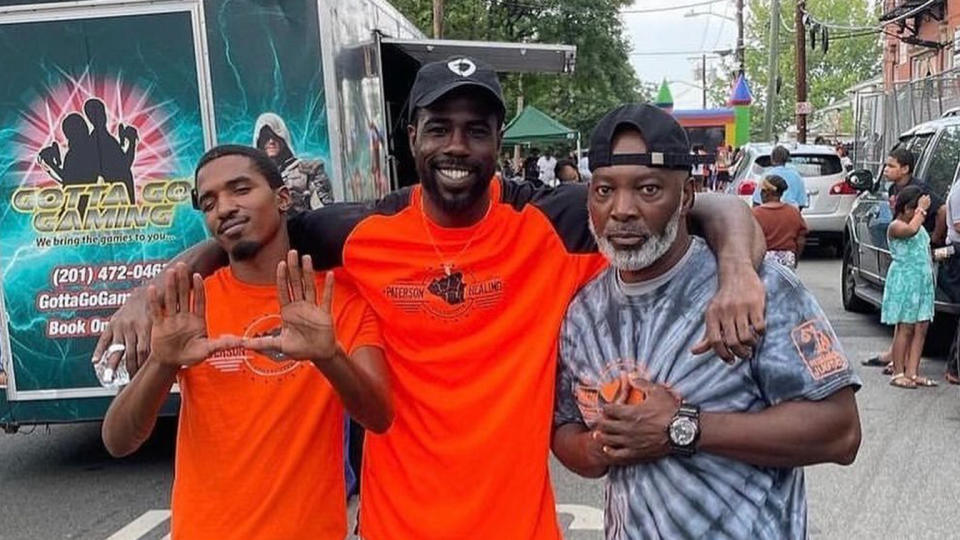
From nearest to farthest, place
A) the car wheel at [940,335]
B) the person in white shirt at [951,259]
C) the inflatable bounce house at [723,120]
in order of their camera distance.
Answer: the person in white shirt at [951,259] < the car wheel at [940,335] < the inflatable bounce house at [723,120]

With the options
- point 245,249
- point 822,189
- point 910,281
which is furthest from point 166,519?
point 822,189

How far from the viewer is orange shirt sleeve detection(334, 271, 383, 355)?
8.49 ft

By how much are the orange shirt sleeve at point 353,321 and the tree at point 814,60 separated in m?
66.1

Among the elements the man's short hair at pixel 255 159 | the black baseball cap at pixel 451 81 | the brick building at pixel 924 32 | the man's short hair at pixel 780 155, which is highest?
the brick building at pixel 924 32

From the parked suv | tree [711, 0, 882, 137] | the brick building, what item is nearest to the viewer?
the parked suv

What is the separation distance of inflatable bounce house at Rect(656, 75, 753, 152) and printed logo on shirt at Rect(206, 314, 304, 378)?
103 ft

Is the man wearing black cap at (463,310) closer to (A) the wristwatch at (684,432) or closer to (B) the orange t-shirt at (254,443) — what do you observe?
(B) the orange t-shirt at (254,443)

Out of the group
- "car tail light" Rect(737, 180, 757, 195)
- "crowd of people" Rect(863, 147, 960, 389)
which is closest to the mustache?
"crowd of people" Rect(863, 147, 960, 389)

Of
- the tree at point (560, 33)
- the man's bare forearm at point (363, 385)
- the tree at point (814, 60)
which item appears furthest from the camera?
the tree at point (814, 60)

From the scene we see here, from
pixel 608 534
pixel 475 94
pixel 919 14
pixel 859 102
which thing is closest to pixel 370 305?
pixel 475 94

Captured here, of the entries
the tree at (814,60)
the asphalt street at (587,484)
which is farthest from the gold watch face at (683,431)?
the tree at (814,60)

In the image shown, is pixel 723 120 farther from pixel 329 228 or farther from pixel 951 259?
pixel 329 228

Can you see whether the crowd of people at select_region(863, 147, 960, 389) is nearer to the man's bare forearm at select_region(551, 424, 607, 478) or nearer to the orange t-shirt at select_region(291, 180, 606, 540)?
the orange t-shirt at select_region(291, 180, 606, 540)

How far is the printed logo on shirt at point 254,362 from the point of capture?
100.0 inches
